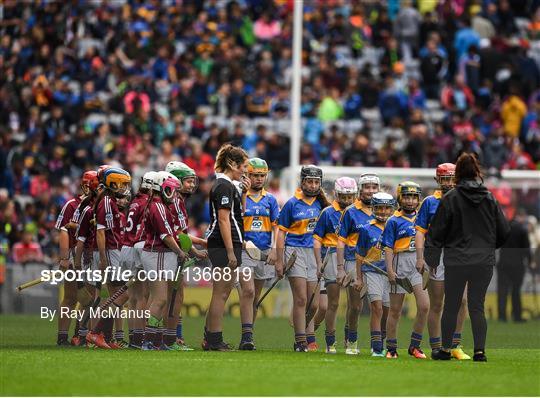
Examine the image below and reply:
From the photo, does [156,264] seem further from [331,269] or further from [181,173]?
[331,269]

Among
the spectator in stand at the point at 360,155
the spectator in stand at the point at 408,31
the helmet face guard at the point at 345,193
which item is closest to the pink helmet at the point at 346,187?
the helmet face guard at the point at 345,193

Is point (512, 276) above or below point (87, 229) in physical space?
below

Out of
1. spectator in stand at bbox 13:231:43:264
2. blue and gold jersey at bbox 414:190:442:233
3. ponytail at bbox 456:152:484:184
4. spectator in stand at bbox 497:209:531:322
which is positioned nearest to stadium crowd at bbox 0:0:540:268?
spectator in stand at bbox 13:231:43:264

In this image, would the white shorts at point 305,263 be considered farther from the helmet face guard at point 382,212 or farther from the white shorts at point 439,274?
the white shorts at point 439,274

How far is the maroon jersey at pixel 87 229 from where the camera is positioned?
18.1m

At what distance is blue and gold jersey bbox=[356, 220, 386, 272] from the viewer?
1738 centimetres

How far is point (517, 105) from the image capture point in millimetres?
33094

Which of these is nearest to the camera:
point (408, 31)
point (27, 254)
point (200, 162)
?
point (27, 254)

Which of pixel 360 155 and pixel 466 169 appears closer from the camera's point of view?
pixel 466 169

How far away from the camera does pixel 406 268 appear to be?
1725 centimetres

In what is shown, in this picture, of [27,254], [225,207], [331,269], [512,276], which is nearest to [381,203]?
[331,269]

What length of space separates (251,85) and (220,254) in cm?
1630

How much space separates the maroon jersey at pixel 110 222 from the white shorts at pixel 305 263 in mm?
1919

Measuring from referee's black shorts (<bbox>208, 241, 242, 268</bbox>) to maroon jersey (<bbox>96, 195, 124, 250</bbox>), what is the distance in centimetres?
110
